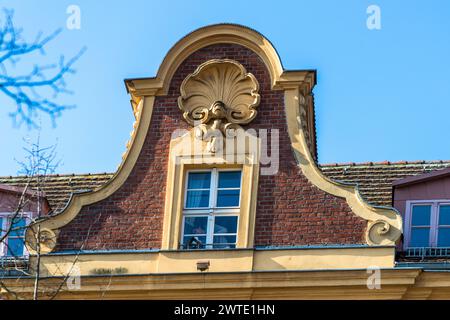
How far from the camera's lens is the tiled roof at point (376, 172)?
28.7 meters

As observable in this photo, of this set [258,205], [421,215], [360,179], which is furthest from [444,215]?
[258,205]

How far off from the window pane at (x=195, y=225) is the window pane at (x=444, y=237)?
14.0 feet

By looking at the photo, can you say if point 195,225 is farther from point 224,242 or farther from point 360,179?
point 360,179

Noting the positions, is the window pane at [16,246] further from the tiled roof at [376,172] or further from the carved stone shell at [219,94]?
the tiled roof at [376,172]

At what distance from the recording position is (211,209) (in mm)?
26062

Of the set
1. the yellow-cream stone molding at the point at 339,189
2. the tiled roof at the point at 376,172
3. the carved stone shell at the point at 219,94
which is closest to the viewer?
the yellow-cream stone molding at the point at 339,189

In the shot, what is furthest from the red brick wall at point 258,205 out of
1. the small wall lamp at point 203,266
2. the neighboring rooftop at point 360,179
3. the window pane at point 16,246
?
the neighboring rooftop at point 360,179

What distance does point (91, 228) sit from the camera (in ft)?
86.4

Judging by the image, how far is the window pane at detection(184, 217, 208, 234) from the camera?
26062 mm

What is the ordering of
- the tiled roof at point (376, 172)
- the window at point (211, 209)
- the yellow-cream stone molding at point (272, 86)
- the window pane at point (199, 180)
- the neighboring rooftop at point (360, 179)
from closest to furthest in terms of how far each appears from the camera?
1. the yellow-cream stone molding at point (272, 86)
2. the window at point (211, 209)
3. the window pane at point (199, 180)
4. the neighboring rooftop at point (360, 179)
5. the tiled roof at point (376, 172)

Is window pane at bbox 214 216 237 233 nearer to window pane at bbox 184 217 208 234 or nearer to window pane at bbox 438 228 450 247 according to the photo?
window pane at bbox 184 217 208 234

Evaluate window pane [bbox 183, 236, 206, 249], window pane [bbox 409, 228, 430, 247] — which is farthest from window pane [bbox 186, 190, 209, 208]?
window pane [bbox 409, 228, 430, 247]
